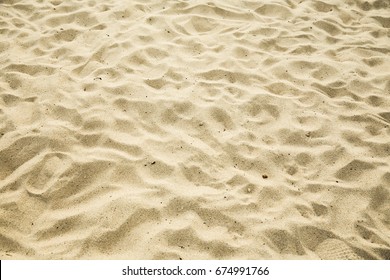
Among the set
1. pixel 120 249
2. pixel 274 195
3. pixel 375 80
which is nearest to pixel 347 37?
pixel 375 80

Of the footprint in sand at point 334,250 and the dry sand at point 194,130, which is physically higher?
the dry sand at point 194,130

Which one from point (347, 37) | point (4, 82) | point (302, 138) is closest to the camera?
point (302, 138)

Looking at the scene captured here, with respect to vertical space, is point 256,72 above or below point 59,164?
above

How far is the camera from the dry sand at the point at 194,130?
6.80 ft

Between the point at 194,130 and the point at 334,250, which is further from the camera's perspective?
the point at 194,130

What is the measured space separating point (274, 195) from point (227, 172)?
0.40 m

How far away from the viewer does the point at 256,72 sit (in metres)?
3.17

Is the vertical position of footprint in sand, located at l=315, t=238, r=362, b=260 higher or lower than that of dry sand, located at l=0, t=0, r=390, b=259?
lower

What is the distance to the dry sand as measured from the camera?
207cm

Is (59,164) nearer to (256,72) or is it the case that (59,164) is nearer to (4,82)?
(4,82)

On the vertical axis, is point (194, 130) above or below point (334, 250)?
above

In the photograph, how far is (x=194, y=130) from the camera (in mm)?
2670
